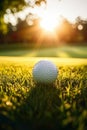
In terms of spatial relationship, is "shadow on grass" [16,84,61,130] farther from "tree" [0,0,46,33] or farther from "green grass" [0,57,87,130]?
"tree" [0,0,46,33]

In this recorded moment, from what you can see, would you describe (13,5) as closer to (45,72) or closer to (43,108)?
(45,72)

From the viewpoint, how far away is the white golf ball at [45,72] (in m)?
6.21

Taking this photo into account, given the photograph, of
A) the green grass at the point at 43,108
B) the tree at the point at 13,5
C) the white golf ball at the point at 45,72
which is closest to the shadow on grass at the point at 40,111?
the green grass at the point at 43,108

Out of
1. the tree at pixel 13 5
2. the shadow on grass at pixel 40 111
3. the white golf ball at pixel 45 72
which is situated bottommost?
the shadow on grass at pixel 40 111

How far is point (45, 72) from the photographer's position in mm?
6180

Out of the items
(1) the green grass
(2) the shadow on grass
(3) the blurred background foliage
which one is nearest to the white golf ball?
(1) the green grass

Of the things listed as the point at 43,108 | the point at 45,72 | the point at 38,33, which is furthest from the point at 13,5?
the point at 38,33

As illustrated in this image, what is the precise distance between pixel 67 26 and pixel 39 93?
73.8 metres

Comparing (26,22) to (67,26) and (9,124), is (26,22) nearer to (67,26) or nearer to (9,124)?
(67,26)

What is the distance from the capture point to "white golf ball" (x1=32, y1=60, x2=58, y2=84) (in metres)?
6.21

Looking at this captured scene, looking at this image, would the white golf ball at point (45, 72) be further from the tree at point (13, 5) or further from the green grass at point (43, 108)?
the tree at point (13, 5)

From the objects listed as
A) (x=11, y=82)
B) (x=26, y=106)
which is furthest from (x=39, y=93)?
(x=11, y=82)

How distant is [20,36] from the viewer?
2564 inches

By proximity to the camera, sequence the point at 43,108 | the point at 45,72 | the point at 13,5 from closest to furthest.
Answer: the point at 43,108 < the point at 45,72 < the point at 13,5
